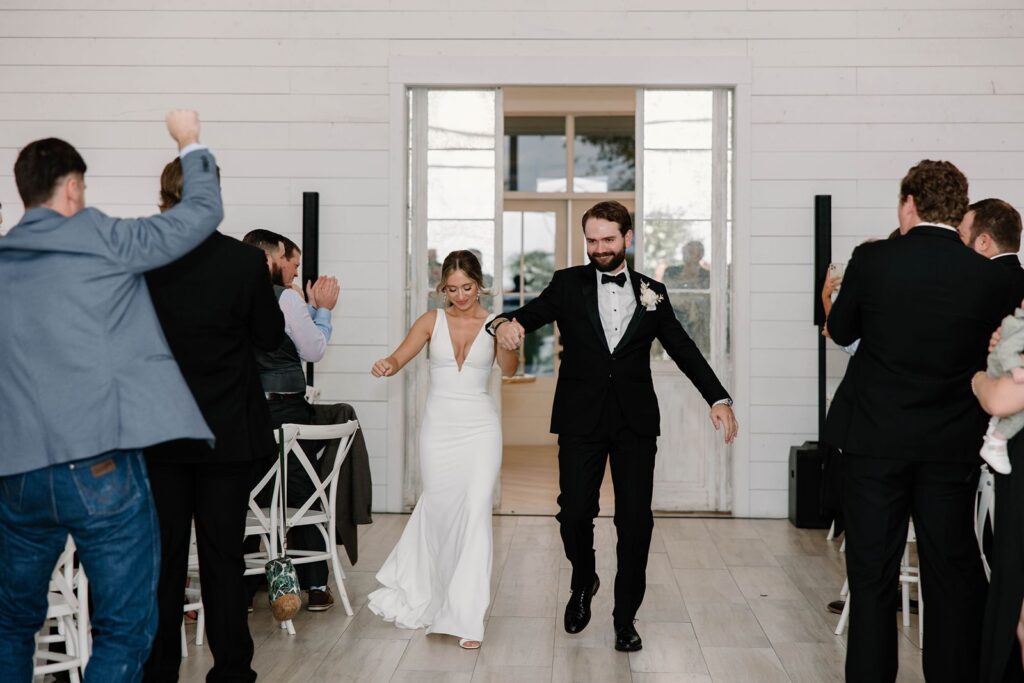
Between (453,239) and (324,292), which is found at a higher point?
(453,239)

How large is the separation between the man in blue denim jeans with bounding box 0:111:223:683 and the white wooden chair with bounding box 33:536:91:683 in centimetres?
56

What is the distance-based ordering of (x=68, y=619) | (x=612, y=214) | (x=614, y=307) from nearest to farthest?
(x=68, y=619) → (x=612, y=214) → (x=614, y=307)

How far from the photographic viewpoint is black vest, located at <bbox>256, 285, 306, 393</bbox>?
13.9ft

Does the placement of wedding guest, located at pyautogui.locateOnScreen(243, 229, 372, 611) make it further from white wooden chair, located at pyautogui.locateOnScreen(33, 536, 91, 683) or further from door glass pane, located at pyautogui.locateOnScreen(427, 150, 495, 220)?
door glass pane, located at pyautogui.locateOnScreen(427, 150, 495, 220)

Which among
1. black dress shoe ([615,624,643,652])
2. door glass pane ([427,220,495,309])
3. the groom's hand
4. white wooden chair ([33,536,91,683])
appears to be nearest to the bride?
black dress shoe ([615,624,643,652])

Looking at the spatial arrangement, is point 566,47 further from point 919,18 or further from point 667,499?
point 667,499

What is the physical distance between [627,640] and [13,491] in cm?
231

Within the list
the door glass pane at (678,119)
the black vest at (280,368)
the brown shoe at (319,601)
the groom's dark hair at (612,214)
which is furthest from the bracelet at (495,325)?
the door glass pane at (678,119)

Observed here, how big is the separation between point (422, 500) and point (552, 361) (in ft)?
20.8

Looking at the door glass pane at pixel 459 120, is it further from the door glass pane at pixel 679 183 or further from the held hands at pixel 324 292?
the held hands at pixel 324 292

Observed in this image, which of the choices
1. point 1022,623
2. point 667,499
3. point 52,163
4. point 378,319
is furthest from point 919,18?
point 52,163

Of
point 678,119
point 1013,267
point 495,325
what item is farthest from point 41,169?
point 678,119

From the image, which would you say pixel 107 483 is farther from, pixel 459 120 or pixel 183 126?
pixel 459 120

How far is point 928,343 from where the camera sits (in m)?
2.99
